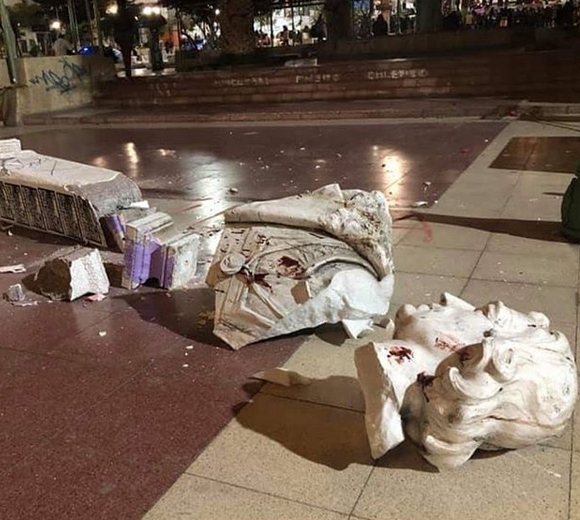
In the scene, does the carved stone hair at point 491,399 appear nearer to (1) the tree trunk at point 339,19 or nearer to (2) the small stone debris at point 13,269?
(2) the small stone debris at point 13,269

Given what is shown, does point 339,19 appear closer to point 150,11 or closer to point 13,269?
point 150,11

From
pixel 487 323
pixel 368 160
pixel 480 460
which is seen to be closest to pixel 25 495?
pixel 480 460

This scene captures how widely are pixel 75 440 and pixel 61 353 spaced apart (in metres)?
1.03

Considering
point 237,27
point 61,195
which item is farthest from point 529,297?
point 237,27

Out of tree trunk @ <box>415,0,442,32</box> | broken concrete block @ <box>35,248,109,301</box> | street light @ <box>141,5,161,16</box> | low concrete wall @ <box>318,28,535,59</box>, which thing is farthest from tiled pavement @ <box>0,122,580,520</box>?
street light @ <box>141,5,161,16</box>

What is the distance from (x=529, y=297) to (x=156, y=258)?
272 centimetres

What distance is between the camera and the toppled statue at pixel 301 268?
366 centimetres

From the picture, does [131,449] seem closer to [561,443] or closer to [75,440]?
[75,440]

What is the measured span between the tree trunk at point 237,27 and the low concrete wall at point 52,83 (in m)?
5.02

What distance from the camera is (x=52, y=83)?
19266 millimetres

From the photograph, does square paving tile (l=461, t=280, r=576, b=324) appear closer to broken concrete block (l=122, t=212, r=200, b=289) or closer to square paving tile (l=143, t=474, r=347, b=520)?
broken concrete block (l=122, t=212, r=200, b=289)

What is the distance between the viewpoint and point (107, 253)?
5.68 metres

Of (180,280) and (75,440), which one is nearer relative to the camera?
(75,440)

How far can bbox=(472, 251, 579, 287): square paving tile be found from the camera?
4.49 metres
